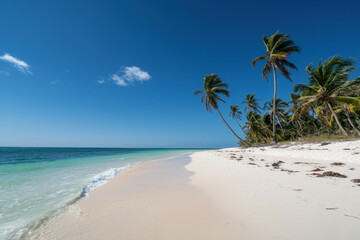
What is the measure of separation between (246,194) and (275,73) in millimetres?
18553

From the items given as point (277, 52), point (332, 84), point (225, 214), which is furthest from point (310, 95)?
point (225, 214)

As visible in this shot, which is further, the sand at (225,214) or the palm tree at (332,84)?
the palm tree at (332,84)

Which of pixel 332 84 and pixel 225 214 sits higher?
pixel 332 84

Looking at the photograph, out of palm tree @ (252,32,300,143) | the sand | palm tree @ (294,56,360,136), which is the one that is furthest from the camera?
palm tree @ (252,32,300,143)

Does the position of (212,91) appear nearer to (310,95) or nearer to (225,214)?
(310,95)

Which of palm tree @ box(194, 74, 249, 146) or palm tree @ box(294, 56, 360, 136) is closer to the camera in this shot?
palm tree @ box(294, 56, 360, 136)

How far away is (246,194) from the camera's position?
3172 millimetres

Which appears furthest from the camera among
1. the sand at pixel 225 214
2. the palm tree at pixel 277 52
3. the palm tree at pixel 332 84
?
the palm tree at pixel 277 52

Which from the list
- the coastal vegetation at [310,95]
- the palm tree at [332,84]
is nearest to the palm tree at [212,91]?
the coastal vegetation at [310,95]

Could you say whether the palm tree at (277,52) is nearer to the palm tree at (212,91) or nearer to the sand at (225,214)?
the palm tree at (212,91)

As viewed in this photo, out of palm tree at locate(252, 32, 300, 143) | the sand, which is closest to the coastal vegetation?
palm tree at locate(252, 32, 300, 143)

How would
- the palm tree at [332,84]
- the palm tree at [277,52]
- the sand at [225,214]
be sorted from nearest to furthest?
the sand at [225,214]
the palm tree at [332,84]
the palm tree at [277,52]

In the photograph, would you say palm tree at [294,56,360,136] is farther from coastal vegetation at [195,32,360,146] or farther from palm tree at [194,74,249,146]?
palm tree at [194,74,249,146]

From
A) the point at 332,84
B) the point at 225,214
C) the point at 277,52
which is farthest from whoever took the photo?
the point at 277,52
